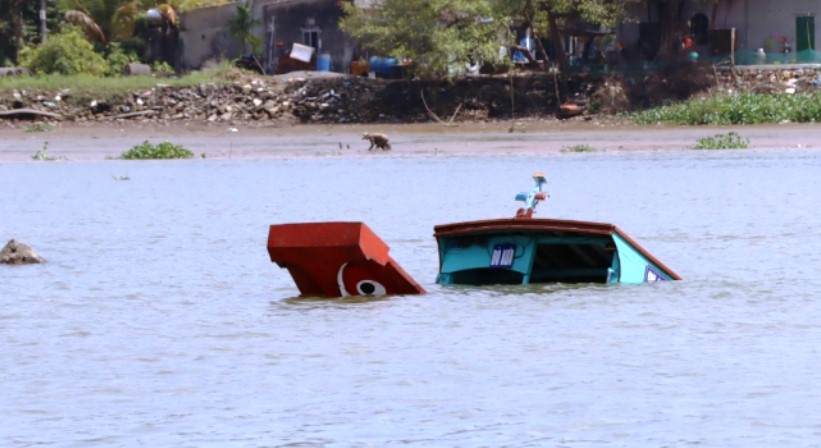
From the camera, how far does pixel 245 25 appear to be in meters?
58.3

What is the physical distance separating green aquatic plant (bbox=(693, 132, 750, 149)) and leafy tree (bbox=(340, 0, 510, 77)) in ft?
34.2

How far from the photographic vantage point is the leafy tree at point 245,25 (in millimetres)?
58188

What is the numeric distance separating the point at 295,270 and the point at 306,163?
24.3 m

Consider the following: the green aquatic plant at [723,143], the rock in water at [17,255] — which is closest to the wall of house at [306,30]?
the green aquatic plant at [723,143]

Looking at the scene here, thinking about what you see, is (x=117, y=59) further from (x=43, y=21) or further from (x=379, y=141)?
(x=379, y=141)

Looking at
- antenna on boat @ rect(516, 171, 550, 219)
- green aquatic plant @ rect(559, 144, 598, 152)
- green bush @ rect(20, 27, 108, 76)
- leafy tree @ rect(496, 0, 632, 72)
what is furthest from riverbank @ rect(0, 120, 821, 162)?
antenna on boat @ rect(516, 171, 550, 219)

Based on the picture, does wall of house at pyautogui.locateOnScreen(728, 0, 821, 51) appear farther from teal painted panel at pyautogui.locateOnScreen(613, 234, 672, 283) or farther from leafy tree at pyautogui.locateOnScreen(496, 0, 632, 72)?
teal painted panel at pyautogui.locateOnScreen(613, 234, 672, 283)

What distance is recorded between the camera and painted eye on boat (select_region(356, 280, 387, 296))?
15719 mm

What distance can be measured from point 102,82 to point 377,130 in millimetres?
10367

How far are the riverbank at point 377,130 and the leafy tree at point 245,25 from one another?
8.68 meters

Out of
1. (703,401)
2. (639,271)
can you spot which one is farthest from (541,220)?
(703,401)

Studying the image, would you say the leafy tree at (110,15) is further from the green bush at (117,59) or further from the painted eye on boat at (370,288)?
the painted eye on boat at (370,288)

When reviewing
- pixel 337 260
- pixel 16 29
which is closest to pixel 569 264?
pixel 337 260

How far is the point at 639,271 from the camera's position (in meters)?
16.2
